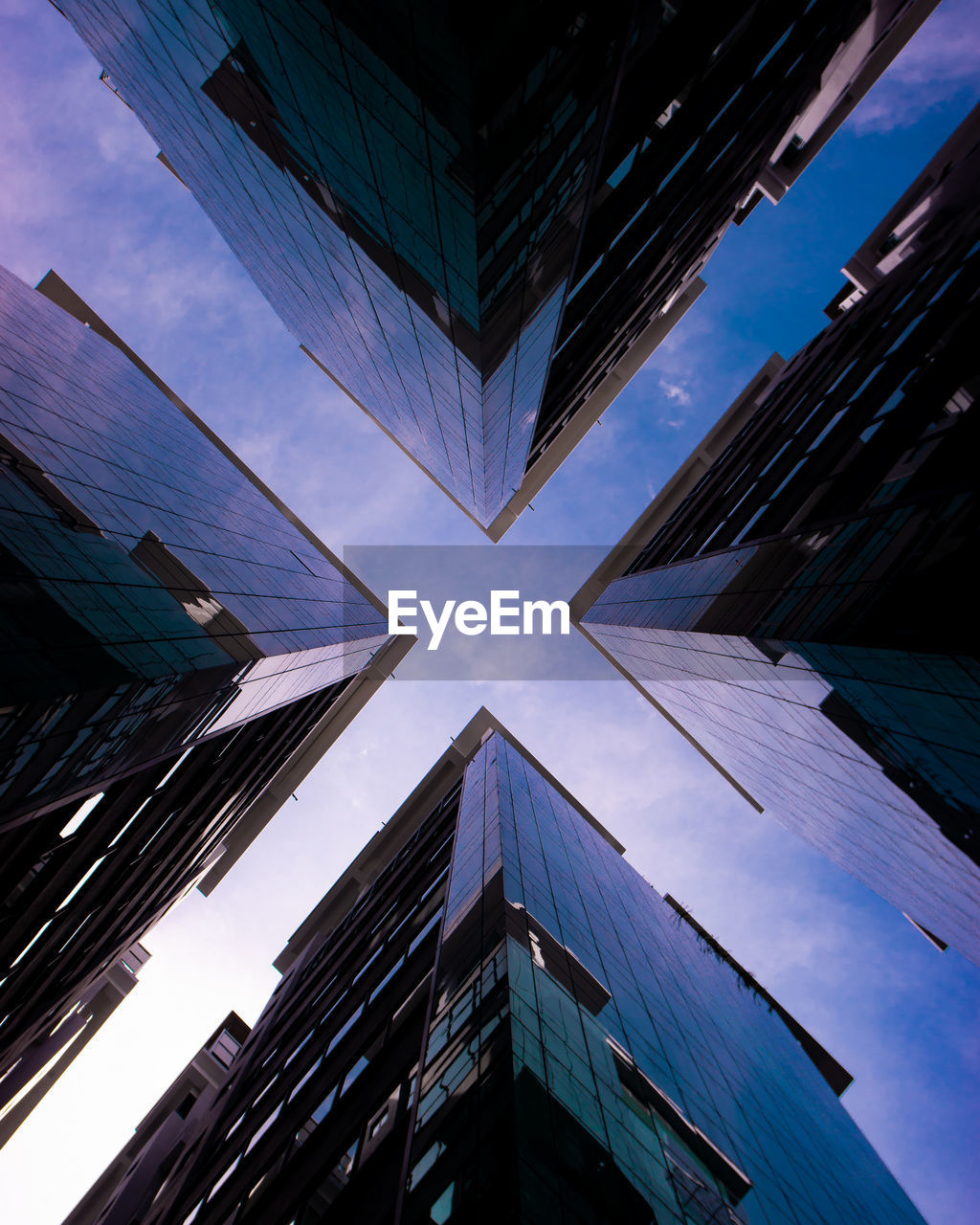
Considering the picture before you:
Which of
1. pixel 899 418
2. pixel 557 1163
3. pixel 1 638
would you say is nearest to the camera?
pixel 557 1163

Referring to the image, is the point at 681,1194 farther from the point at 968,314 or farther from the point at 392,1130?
the point at 968,314

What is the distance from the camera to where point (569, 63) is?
A: 35.9ft

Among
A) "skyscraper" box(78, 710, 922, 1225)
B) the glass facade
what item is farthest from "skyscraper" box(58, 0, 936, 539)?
"skyscraper" box(78, 710, 922, 1225)

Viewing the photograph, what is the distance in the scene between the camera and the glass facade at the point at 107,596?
10.2 meters

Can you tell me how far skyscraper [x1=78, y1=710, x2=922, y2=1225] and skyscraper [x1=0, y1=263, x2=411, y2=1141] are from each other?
8.05 meters

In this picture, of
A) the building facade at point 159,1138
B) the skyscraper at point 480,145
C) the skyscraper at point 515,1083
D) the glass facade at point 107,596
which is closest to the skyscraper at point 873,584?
the skyscraper at point 480,145

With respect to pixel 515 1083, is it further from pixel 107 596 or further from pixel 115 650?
pixel 107 596

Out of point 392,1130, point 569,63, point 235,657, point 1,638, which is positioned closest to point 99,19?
point 569,63

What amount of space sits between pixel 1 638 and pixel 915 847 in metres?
19.2

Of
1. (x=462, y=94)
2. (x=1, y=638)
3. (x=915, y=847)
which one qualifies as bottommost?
(x=1, y=638)

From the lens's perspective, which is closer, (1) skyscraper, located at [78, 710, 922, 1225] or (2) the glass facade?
(1) skyscraper, located at [78, 710, 922, 1225]

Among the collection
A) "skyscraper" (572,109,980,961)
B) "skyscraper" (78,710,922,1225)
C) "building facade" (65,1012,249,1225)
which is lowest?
"building facade" (65,1012,249,1225)

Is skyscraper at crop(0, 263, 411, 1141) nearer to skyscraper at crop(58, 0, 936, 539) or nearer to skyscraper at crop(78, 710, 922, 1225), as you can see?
skyscraper at crop(78, 710, 922, 1225)

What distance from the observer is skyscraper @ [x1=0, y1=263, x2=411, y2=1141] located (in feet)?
34.8
